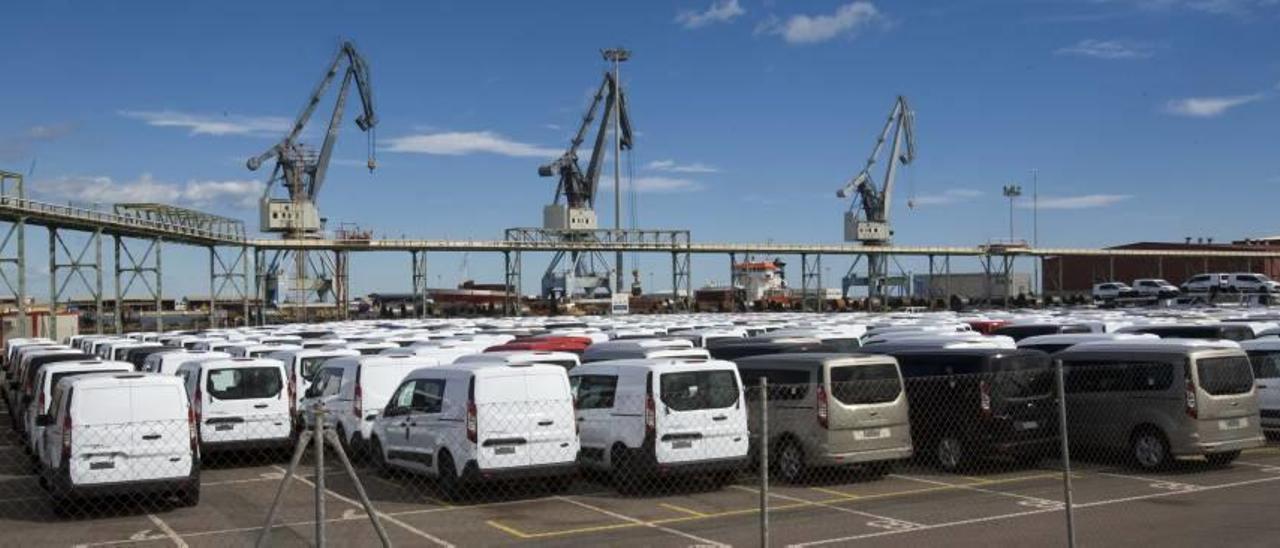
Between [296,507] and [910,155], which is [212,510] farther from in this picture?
[910,155]

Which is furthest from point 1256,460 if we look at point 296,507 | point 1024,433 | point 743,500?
point 296,507

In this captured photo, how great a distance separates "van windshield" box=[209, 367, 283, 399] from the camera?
17891 mm

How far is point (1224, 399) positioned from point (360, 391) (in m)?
12.4

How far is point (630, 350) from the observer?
20734 mm

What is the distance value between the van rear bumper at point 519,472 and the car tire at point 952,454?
17.4 ft

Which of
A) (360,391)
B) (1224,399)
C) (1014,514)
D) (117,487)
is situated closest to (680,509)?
(1014,514)

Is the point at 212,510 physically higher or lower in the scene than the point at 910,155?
lower

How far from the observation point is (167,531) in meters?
12.6

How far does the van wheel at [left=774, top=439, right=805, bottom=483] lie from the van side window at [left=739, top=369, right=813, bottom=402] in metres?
0.63

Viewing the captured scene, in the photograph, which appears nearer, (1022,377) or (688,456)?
(688,456)

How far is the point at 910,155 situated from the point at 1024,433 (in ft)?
410

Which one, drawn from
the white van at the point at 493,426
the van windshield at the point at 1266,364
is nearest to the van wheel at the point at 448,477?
the white van at the point at 493,426

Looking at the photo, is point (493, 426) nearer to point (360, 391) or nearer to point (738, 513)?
point (738, 513)

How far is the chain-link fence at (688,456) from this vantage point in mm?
12500
